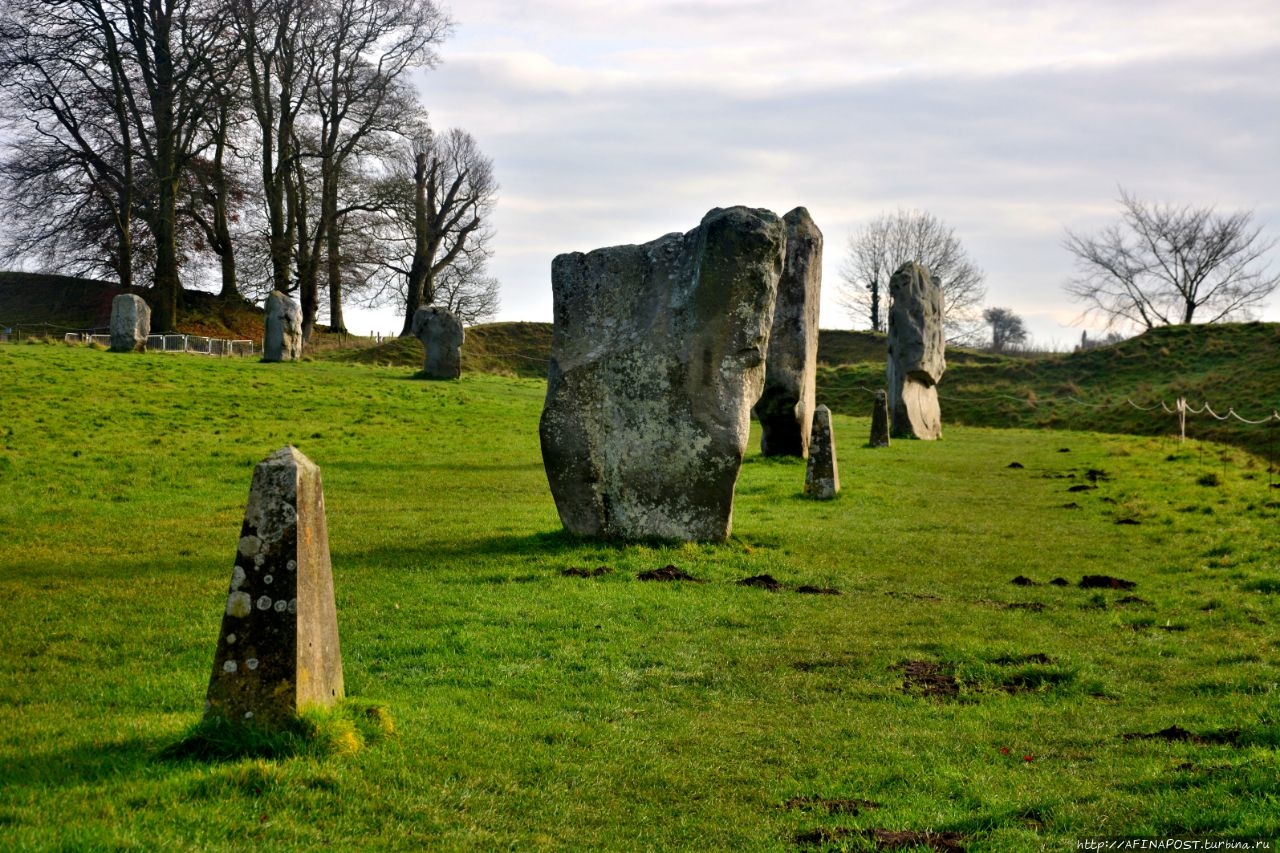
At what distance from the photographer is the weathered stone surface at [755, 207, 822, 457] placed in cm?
2289

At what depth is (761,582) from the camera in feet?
37.1

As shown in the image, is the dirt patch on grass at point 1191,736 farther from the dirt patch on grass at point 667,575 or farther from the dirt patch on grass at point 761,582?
the dirt patch on grass at point 667,575

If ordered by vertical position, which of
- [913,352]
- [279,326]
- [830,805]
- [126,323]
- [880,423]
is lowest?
[830,805]

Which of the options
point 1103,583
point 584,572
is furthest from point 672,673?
point 1103,583

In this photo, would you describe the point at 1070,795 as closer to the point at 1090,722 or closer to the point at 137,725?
the point at 1090,722

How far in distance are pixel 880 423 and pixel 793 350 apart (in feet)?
19.8

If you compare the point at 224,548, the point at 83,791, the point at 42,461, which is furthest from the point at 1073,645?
the point at 42,461

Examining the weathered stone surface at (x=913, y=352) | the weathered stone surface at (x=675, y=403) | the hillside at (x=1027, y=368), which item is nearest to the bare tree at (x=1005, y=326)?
the hillside at (x=1027, y=368)

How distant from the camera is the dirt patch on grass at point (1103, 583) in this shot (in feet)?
37.1

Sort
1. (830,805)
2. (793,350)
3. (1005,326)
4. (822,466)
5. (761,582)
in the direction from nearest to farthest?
1. (830,805)
2. (761,582)
3. (822,466)
4. (793,350)
5. (1005,326)

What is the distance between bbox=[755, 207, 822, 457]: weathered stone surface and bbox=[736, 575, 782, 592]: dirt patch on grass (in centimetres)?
1164

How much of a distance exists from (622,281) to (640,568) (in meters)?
3.70

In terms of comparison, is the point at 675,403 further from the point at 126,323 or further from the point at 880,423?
the point at 126,323

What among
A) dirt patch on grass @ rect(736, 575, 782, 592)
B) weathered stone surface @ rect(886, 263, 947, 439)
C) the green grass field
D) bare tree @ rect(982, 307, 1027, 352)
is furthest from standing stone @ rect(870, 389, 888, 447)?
bare tree @ rect(982, 307, 1027, 352)
